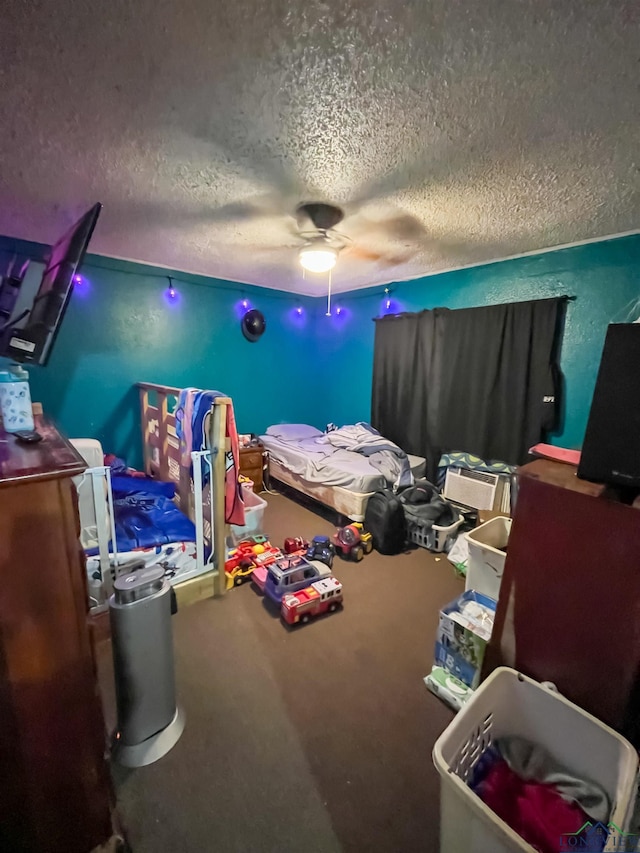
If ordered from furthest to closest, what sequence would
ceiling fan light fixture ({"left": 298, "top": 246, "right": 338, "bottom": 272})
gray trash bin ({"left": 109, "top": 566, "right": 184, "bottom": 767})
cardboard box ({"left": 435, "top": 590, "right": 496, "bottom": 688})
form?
ceiling fan light fixture ({"left": 298, "top": 246, "right": 338, "bottom": 272}) < cardboard box ({"left": 435, "top": 590, "right": 496, "bottom": 688}) < gray trash bin ({"left": 109, "top": 566, "right": 184, "bottom": 767})

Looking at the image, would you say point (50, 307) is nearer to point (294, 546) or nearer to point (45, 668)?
point (45, 668)

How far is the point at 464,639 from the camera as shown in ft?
5.11

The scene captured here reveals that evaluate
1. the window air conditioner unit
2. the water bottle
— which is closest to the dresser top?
the water bottle

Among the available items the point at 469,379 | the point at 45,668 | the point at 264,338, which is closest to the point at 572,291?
the point at 469,379

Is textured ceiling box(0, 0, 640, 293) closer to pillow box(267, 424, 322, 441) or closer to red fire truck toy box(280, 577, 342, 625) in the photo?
red fire truck toy box(280, 577, 342, 625)

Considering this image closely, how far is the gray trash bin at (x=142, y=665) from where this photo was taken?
125 cm

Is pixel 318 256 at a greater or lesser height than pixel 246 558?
greater

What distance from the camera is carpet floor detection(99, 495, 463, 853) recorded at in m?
1.14

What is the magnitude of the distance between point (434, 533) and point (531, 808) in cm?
188

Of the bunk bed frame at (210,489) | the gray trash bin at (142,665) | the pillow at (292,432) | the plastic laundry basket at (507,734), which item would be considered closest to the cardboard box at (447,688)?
the plastic laundry basket at (507,734)

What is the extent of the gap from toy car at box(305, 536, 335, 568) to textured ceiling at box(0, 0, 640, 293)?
2107mm

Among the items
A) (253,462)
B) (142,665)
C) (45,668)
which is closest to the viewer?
(45,668)

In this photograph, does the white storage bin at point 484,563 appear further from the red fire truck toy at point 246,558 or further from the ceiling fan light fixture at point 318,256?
the ceiling fan light fixture at point 318,256

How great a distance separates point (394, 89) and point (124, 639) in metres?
1.99
